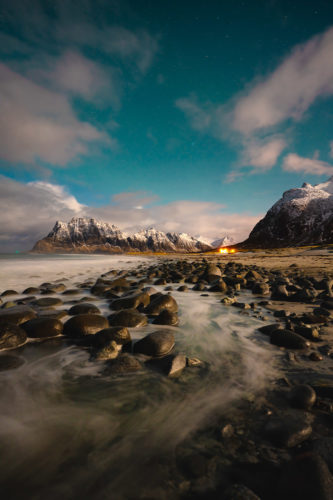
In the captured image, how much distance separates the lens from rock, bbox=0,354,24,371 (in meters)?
2.69

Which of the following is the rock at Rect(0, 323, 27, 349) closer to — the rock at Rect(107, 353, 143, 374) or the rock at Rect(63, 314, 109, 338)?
the rock at Rect(63, 314, 109, 338)

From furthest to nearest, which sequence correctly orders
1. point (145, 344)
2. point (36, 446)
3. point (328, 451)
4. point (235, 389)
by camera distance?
point (145, 344), point (235, 389), point (36, 446), point (328, 451)

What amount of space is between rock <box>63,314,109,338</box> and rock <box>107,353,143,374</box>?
1080 millimetres

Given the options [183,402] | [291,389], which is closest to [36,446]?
[183,402]

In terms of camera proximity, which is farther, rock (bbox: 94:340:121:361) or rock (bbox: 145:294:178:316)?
rock (bbox: 145:294:178:316)

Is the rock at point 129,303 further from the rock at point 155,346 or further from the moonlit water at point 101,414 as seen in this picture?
the rock at point 155,346

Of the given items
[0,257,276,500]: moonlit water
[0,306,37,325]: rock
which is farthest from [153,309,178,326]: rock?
[0,306,37,325]: rock

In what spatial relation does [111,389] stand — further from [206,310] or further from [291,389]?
[206,310]

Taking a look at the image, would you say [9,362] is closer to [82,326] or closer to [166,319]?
[82,326]

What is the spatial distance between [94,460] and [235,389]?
1488mm

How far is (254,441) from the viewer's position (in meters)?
1.58

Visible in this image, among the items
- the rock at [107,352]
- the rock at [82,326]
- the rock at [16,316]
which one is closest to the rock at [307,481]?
the rock at [107,352]

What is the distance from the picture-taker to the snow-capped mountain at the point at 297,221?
9322 cm

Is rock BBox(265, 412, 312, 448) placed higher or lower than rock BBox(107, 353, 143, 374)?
higher
